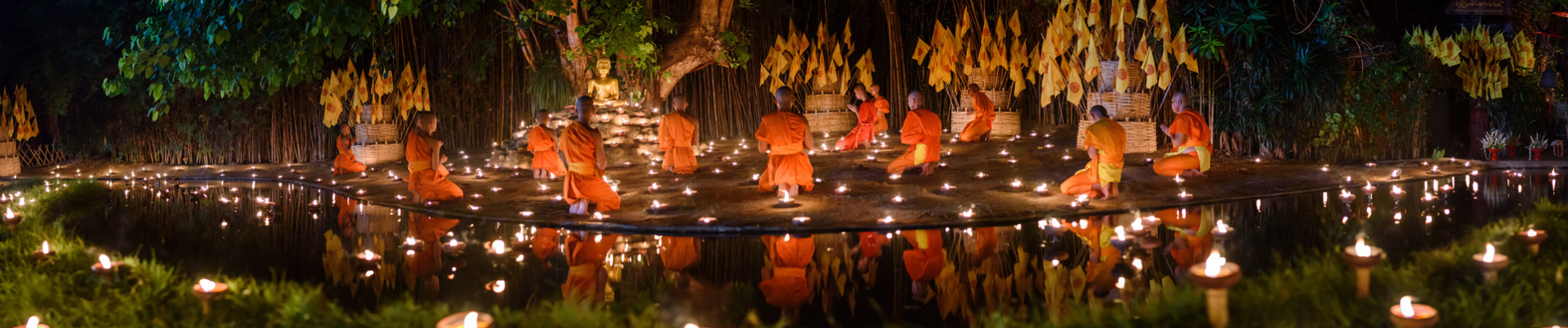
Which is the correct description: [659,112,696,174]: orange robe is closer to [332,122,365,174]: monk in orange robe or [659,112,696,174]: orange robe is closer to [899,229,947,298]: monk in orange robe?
[899,229,947,298]: monk in orange robe

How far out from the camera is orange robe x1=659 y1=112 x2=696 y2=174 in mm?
10484

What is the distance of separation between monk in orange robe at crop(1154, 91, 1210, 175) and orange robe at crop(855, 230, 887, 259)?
13.0 ft

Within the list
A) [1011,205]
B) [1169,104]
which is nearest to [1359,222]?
[1011,205]

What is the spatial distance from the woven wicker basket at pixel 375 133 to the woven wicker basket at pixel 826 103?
6273 mm

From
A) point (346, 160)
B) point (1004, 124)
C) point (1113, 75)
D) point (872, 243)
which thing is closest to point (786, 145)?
point (872, 243)

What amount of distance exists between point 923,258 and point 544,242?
7.73ft

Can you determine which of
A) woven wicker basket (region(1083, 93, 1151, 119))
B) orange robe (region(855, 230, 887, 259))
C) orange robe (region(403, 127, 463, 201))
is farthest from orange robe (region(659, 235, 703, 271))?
woven wicker basket (region(1083, 93, 1151, 119))

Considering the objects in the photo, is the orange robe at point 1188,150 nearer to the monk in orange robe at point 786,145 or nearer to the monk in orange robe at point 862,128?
the monk in orange robe at point 786,145

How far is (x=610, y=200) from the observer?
7.43 m

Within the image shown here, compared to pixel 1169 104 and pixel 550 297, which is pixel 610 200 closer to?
pixel 550 297

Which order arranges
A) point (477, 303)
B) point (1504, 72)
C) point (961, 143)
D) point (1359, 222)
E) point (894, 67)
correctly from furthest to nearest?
point (894, 67) < point (961, 143) < point (1504, 72) < point (1359, 222) < point (477, 303)

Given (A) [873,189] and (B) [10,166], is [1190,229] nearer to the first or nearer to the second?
(A) [873,189]

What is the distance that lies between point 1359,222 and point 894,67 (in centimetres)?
1018

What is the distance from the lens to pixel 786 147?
7887mm
